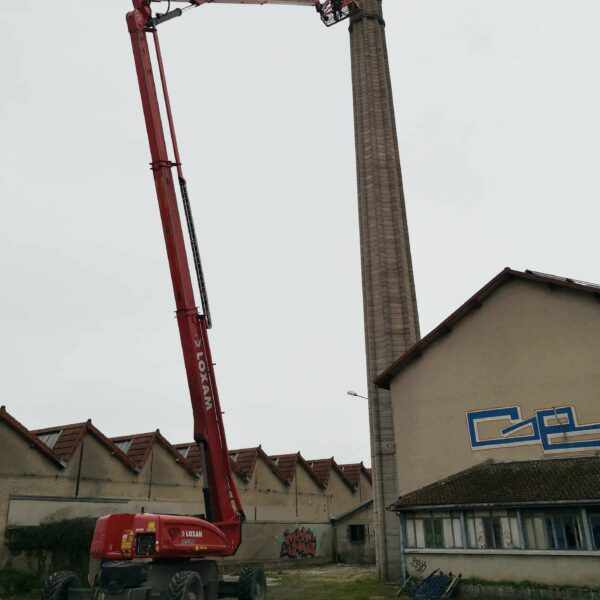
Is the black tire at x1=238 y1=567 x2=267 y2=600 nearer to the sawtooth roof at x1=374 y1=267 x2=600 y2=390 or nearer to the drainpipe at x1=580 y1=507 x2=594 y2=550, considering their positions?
the drainpipe at x1=580 y1=507 x2=594 y2=550

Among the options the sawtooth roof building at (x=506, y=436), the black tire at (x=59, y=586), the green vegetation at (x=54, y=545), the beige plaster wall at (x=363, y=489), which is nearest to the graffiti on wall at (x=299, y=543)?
the beige plaster wall at (x=363, y=489)


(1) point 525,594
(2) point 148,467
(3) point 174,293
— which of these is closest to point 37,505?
(2) point 148,467

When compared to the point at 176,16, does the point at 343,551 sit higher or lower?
lower

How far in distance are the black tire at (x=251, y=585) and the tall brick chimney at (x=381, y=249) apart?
14618 millimetres

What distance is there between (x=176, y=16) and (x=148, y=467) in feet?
74.1

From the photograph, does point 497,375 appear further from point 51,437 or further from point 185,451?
point 185,451

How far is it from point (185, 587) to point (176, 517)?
82.4 inches

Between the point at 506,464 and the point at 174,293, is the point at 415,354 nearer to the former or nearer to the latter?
the point at 506,464

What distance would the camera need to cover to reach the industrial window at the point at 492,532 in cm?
2095

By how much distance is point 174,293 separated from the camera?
18141mm

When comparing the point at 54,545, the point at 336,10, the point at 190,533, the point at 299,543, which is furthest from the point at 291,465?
the point at 336,10

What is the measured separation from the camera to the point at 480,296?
26.0m

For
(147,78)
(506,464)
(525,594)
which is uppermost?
(147,78)

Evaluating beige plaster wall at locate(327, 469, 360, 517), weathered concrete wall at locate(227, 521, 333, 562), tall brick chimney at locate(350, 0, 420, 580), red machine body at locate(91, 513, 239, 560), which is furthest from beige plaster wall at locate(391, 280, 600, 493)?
beige plaster wall at locate(327, 469, 360, 517)
